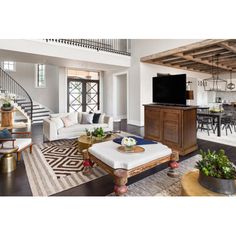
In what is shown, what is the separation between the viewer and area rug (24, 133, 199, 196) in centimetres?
225

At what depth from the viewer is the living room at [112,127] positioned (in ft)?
7.03

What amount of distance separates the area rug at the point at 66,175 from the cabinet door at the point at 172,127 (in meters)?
0.56

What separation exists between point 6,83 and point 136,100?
599 centimetres

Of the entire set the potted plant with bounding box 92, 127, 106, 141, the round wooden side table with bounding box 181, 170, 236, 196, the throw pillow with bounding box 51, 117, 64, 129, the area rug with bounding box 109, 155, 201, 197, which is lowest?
the area rug with bounding box 109, 155, 201, 197

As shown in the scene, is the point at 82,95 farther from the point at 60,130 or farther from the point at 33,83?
the point at 60,130

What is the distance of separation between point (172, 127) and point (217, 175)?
233cm

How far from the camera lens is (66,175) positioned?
271 centimetres

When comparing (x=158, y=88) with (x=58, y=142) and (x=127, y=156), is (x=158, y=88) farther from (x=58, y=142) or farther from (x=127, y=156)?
(x=58, y=142)

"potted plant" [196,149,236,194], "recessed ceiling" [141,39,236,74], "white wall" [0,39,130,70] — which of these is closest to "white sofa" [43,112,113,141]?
"white wall" [0,39,130,70]

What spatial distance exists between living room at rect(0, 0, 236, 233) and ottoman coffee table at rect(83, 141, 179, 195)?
1cm

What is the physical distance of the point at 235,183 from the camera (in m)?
1.54

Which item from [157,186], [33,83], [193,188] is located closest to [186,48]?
[157,186]

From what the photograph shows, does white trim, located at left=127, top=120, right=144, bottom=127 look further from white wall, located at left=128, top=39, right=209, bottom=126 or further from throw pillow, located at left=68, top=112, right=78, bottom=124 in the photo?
throw pillow, located at left=68, top=112, right=78, bottom=124
